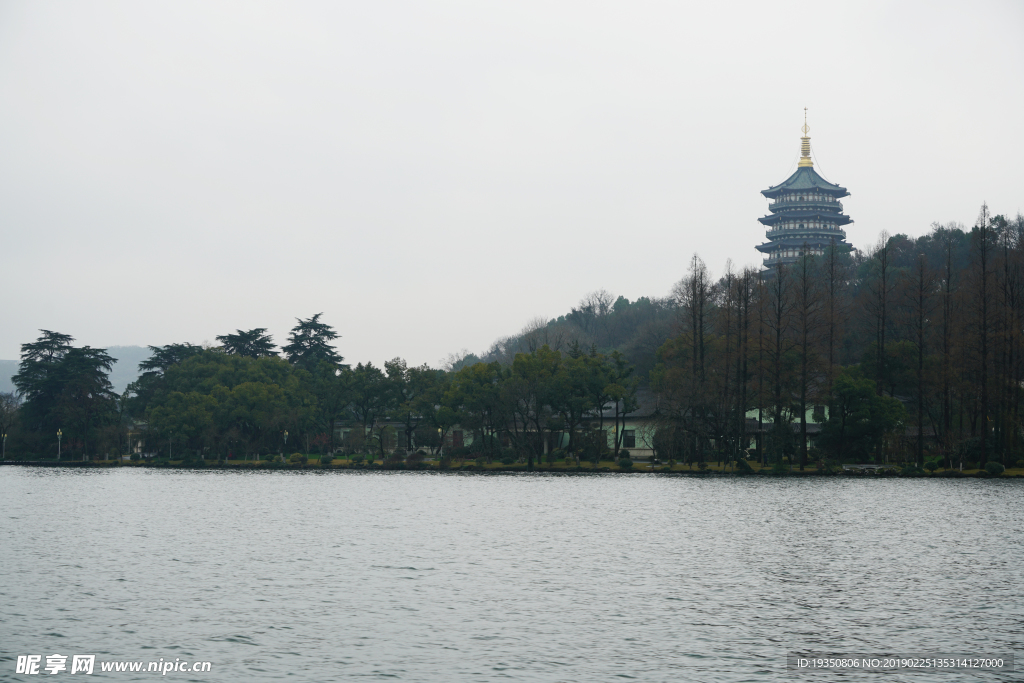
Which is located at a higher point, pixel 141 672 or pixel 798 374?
pixel 798 374

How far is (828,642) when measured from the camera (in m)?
15.8

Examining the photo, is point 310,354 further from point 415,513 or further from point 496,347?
point 415,513

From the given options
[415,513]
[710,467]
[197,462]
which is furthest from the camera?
[197,462]

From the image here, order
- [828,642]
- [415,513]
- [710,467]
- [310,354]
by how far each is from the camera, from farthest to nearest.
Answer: [310,354], [710,467], [415,513], [828,642]

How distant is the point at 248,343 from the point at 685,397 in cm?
5486

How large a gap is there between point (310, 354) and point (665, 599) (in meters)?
83.6

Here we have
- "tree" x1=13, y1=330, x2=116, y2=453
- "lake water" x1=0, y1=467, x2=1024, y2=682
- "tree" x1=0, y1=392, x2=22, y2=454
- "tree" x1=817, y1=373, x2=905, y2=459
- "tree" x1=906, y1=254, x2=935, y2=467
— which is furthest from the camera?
"tree" x1=0, y1=392, x2=22, y2=454

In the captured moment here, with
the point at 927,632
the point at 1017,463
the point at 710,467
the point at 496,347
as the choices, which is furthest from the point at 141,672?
the point at 496,347

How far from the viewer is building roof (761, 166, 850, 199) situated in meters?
127

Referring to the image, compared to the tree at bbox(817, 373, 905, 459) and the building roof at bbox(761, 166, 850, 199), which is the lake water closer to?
the tree at bbox(817, 373, 905, 459)

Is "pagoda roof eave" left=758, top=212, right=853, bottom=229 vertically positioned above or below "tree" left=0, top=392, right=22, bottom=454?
above

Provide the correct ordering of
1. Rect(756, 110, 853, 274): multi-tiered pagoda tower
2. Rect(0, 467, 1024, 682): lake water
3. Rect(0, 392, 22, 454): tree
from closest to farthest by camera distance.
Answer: Rect(0, 467, 1024, 682): lake water → Rect(0, 392, 22, 454): tree → Rect(756, 110, 853, 274): multi-tiered pagoda tower

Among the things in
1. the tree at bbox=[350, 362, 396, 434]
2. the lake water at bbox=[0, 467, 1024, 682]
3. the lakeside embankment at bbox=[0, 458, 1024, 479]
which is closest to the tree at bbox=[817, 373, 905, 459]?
the lakeside embankment at bbox=[0, 458, 1024, 479]

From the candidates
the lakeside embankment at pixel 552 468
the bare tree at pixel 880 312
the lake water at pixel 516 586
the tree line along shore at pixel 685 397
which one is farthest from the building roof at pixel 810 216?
the lake water at pixel 516 586
